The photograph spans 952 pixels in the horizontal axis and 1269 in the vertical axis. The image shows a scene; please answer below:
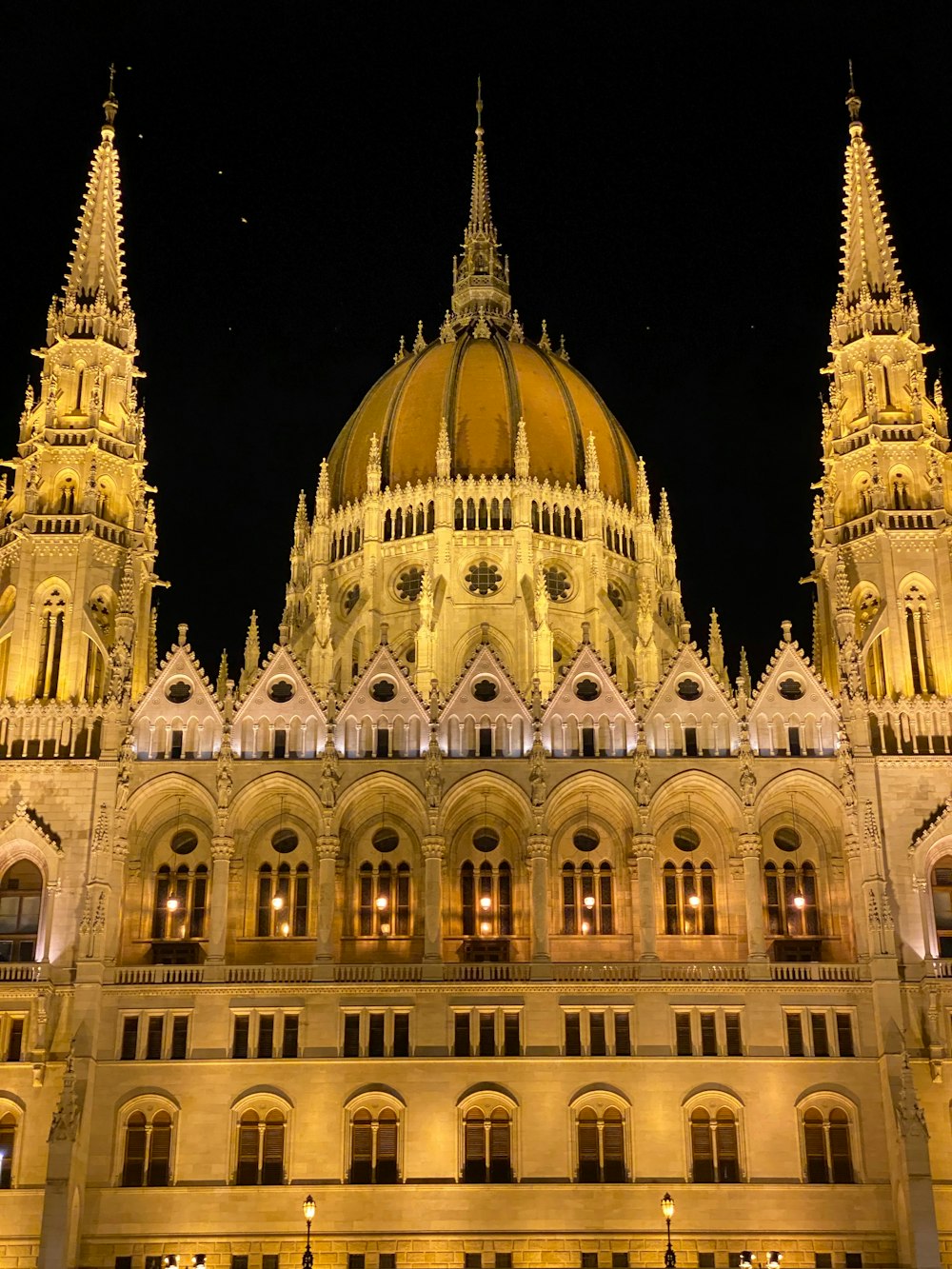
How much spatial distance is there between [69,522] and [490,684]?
20.7 meters

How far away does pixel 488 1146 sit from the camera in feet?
205

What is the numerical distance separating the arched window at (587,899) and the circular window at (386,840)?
7.23 meters

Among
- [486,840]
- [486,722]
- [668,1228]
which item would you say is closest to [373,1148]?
Result: [668,1228]

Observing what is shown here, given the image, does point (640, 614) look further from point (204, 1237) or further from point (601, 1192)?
point (204, 1237)

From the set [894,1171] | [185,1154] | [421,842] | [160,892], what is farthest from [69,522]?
[894,1171]

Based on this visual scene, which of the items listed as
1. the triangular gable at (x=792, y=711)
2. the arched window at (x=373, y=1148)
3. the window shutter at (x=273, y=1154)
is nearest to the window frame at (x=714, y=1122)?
the arched window at (x=373, y=1148)

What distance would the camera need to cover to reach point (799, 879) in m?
68.9

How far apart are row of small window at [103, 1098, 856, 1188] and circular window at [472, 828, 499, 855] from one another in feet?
35.7

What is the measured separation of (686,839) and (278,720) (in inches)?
710

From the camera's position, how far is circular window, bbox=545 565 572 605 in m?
Answer: 89.1

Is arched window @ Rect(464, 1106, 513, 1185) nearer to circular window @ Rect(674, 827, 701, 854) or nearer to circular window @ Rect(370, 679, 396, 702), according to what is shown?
circular window @ Rect(674, 827, 701, 854)

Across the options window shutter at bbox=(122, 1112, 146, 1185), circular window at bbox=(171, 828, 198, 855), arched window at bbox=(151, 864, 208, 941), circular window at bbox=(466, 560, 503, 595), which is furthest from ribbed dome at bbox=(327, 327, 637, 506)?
window shutter at bbox=(122, 1112, 146, 1185)

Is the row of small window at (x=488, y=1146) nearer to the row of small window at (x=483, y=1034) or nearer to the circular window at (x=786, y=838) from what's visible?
the row of small window at (x=483, y=1034)

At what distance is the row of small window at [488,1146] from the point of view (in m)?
62.0
